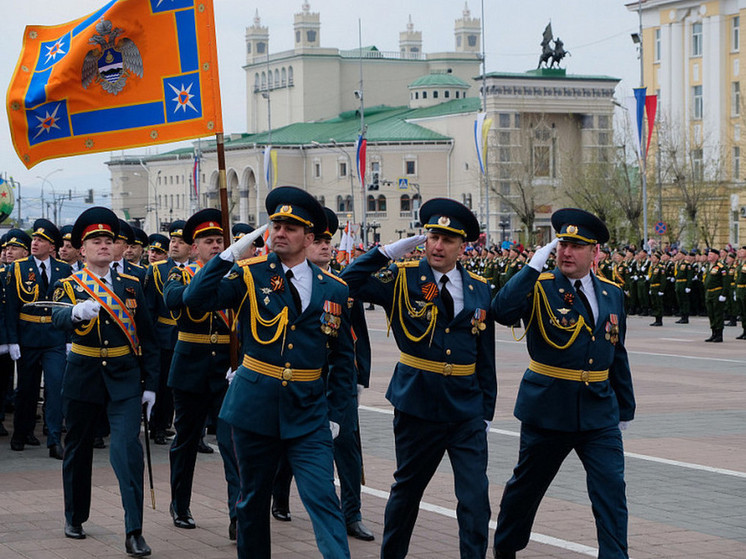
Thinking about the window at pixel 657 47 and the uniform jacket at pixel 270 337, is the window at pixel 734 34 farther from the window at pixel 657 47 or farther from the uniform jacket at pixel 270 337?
the uniform jacket at pixel 270 337

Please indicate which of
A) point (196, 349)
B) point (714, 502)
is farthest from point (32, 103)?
point (714, 502)

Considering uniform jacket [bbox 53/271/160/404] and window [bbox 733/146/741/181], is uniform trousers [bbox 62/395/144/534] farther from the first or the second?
window [bbox 733/146/741/181]

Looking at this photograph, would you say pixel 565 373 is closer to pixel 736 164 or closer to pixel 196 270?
pixel 196 270

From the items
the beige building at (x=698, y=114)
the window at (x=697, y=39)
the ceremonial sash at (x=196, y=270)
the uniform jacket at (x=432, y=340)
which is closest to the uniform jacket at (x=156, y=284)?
the ceremonial sash at (x=196, y=270)

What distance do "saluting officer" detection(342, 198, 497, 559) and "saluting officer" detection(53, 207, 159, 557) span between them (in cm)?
184

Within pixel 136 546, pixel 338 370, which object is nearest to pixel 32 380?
pixel 136 546

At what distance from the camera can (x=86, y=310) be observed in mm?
8047

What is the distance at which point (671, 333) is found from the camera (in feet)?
95.8

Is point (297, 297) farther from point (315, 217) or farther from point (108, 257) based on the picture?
point (108, 257)

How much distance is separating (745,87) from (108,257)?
193 ft

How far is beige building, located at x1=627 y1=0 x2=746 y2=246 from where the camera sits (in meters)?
56.2

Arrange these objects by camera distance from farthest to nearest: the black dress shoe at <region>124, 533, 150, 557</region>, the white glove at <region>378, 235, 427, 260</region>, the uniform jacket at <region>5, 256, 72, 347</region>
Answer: the uniform jacket at <region>5, 256, 72, 347</region>
the black dress shoe at <region>124, 533, 150, 557</region>
the white glove at <region>378, 235, 427, 260</region>

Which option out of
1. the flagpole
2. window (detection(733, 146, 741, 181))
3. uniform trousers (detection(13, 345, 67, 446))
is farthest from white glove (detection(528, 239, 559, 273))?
window (detection(733, 146, 741, 181))

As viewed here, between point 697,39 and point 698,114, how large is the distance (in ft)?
13.5
